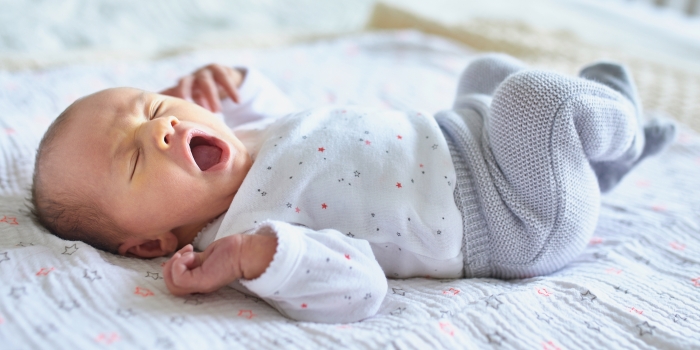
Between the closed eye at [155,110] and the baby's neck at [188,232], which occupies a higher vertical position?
the closed eye at [155,110]

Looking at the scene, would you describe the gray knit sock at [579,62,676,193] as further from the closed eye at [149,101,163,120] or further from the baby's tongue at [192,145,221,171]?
the closed eye at [149,101,163,120]

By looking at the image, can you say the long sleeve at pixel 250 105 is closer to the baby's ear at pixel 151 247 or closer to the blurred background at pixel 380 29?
the baby's ear at pixel 151 247

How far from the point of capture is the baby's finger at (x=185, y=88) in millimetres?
1203

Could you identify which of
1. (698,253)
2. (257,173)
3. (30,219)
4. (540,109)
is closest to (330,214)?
(257,173)

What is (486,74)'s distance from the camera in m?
1.26

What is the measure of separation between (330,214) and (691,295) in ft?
1.96

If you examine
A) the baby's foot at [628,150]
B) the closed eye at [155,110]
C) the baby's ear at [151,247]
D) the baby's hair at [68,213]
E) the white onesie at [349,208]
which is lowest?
the baby's ear at [151,247]

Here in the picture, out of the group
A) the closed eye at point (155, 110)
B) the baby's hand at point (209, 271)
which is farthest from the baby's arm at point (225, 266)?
the closed eye at point (155, 110)

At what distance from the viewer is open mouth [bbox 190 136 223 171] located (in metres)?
1.01

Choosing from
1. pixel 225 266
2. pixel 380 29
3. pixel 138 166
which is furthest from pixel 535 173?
pixel 380 29

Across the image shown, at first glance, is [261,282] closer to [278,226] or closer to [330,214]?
[278,226]

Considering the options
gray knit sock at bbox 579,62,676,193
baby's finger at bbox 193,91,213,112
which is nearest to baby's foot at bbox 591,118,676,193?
gray knit sock at bbox 579,62,676,193

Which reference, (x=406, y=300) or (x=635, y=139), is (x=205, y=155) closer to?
(x=406, y=300)

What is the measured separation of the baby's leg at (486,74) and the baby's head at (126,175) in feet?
1.91
